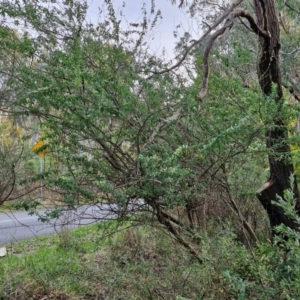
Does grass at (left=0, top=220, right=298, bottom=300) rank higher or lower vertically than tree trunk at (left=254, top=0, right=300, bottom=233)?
lower

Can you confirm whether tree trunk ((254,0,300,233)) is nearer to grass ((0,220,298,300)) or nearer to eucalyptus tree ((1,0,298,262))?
eucalyptus tree ((1,0,298,262))

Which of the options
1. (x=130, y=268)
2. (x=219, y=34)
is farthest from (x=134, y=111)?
(x=130, y=268)

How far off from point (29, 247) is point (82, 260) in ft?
4.69

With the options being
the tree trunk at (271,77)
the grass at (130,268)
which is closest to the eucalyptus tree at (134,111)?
the tree trunk at (271,77)

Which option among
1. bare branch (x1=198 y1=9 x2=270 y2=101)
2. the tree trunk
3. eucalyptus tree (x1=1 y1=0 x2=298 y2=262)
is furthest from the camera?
the tree trunk

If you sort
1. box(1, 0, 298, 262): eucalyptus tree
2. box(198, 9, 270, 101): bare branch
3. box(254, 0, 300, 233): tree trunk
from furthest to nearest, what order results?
box(254, 0, 300, 233): tree trunk → box(198, 9, 270, 101): bare branch → box(1, 0, 298, 262): eucalyptus tree

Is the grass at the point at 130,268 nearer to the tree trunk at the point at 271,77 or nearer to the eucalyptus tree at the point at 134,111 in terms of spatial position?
the eucalyptus tree at the point at 134,111

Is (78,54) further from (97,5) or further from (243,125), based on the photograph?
(243,125)

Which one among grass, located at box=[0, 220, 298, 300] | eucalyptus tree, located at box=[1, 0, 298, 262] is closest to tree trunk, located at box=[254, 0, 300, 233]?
eucalyptus tree, located at box=[1, 0, 298, 262]

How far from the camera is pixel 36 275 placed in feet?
11.8

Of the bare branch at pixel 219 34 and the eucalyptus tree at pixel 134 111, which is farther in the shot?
the bare branch at pixel 219 34

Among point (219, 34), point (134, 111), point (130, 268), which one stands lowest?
point (130, 268)

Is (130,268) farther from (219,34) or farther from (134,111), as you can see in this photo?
(219,34)

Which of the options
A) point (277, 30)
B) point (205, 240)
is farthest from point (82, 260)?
point (277, 30)
